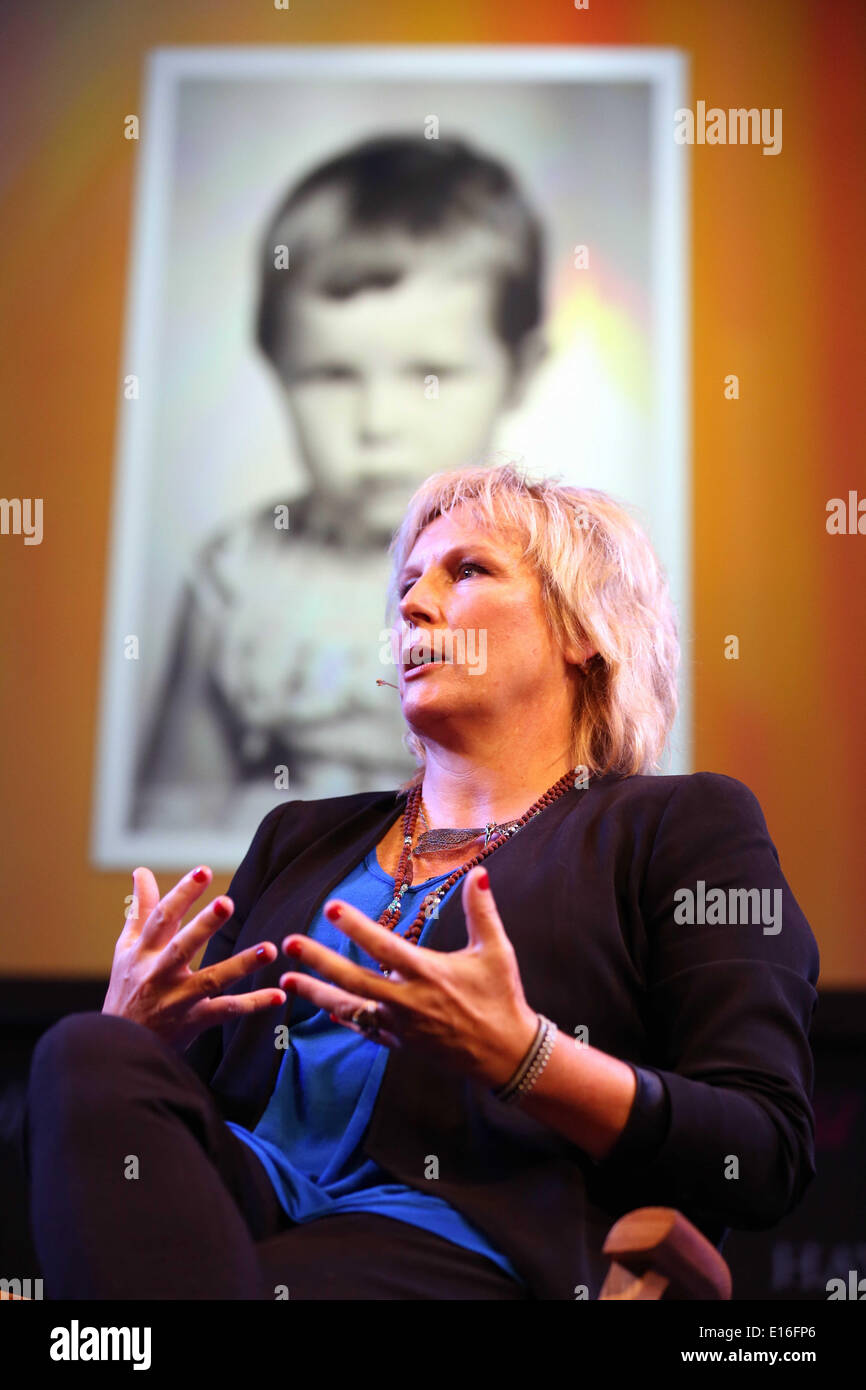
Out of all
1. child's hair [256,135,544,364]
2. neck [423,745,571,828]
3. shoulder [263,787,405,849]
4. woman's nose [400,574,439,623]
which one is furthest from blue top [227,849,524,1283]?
child's hair [256,135,544,364]

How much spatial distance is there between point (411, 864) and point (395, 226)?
185 centimetres

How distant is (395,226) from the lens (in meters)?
2.87

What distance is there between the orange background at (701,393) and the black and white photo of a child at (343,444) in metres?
0.24

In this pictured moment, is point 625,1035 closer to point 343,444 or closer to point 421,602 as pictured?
point 421,602

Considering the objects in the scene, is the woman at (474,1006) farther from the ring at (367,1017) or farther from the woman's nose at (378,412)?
the woman's nose at (378,412)

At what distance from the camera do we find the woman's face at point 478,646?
5.20 ft

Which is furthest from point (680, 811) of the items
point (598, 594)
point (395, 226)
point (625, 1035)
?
point (395, 226)

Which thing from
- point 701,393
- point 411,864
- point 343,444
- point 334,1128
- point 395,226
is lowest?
point 334,1128

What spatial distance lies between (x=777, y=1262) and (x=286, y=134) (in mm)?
2645

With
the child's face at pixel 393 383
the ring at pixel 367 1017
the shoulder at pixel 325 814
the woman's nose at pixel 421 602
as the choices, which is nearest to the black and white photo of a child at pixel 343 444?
the child's face at pixel 393 383

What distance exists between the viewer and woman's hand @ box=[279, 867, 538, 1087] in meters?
1.05

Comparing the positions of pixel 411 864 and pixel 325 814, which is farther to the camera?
pixel 325 814
